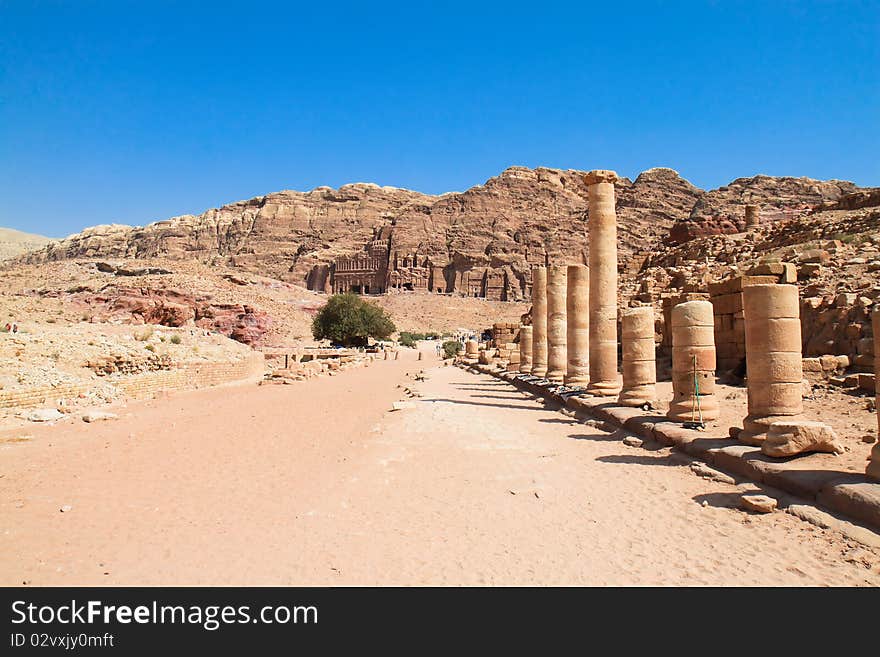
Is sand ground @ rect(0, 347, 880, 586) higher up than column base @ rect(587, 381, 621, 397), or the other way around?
column base @ rect(587, 381, 621, 397)

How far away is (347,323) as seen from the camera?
1716 inches

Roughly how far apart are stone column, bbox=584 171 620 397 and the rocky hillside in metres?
80.3

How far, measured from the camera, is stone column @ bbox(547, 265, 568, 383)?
17344 millimetres

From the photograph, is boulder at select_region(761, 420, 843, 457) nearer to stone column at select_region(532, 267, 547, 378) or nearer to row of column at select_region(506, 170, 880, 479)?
row of column at select_region(506, 170, 880, 479)

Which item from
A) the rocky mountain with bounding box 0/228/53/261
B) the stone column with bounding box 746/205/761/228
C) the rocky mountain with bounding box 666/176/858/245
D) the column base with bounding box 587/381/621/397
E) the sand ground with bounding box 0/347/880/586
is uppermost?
the rocky mountain with bounding box 0/228/53/261

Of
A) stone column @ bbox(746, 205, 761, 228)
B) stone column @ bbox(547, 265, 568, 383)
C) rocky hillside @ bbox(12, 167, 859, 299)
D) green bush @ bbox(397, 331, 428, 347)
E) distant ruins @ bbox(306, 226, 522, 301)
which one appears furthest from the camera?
rocky hillside @ bbox(12, 167, 859, 299)

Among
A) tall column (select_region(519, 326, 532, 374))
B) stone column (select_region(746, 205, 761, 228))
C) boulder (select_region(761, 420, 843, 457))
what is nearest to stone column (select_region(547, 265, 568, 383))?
tall column (select_region(519, 326, 532, 374))

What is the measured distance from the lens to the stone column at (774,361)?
6.98m

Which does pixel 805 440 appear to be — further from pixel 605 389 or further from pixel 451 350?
pixel 451 350

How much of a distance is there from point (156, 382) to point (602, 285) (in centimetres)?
1270

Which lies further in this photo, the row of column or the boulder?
the row of column

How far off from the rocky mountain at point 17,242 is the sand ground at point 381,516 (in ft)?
617

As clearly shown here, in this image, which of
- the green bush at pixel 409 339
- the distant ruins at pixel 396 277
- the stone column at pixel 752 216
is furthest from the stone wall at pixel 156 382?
the distant ruins at pixel 396 277
